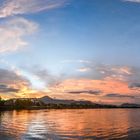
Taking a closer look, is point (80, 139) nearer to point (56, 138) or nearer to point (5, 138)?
point (56, 138)

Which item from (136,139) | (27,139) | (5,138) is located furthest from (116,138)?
(5,138)

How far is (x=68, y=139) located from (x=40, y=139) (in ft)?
18.6

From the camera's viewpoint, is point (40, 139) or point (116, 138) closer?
point (40, 139)

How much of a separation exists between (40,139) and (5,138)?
276 inches

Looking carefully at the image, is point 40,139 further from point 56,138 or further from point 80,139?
point 80,139

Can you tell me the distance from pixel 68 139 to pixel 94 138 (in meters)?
5.80

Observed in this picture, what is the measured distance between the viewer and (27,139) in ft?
191

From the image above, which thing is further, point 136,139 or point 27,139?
point 136,139

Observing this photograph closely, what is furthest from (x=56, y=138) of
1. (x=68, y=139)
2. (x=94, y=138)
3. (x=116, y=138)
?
(x=116, y=138)

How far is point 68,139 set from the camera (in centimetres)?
6003

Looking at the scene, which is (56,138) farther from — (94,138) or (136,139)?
(136,139)

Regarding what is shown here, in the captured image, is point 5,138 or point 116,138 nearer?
point 5,138

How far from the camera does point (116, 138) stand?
63312mm

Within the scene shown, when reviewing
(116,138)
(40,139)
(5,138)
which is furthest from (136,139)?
(5,138)
